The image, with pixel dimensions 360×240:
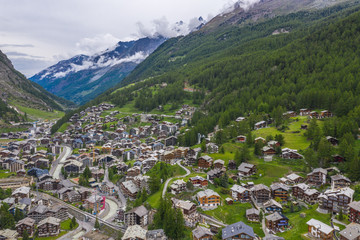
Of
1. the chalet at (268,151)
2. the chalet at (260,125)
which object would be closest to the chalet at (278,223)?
the chalet at (268,151)

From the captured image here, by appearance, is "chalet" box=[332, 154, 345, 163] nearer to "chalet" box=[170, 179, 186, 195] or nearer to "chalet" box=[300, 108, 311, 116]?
"chalet" box=[170, 179, 186, 195]

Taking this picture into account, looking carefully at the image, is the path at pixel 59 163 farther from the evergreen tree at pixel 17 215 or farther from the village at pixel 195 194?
the evergreen tree at pixel 17 215

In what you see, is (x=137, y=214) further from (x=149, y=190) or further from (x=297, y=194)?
(x=297, y=194)

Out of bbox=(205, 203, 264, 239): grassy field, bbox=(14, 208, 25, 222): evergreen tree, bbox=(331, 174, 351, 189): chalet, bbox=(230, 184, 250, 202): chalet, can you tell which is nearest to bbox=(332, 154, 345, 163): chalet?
bbox=(331, 174, 351, 189): chalet

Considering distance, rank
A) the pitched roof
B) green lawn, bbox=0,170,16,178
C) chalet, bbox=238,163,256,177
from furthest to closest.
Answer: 1. green lawn, bbox=0,170,16,178
2. chalet, bbox=238,163,256,177
3. the pitched roof

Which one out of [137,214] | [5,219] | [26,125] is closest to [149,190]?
[137,214]

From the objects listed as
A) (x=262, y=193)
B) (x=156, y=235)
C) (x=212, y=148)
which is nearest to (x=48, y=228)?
(x=156, y=235)
